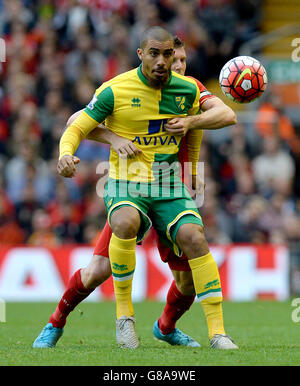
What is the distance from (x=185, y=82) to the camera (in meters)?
6.52

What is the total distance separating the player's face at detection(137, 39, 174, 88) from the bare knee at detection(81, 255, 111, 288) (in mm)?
1472

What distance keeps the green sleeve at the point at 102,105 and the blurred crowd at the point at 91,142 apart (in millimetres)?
6825

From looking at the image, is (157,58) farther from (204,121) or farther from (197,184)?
(197,184)

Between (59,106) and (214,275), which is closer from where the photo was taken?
(214,275)

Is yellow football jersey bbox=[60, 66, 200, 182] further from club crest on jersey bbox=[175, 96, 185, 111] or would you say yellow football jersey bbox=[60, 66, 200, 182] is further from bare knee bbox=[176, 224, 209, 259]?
bare knee bbox=[176, 224, 209, 259]

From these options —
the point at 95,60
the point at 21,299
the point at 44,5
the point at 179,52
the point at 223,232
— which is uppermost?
the point at 44,5

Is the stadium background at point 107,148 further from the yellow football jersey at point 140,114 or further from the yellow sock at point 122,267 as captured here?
the yellow sock at point 122,267

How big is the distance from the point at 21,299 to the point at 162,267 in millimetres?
2258

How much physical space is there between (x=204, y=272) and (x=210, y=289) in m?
0.14

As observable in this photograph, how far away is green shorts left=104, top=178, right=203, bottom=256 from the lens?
6.26 m

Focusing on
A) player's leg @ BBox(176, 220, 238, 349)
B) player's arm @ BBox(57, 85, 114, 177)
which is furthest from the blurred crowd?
player's leg @ BBox(176, 220, 238, 349)
